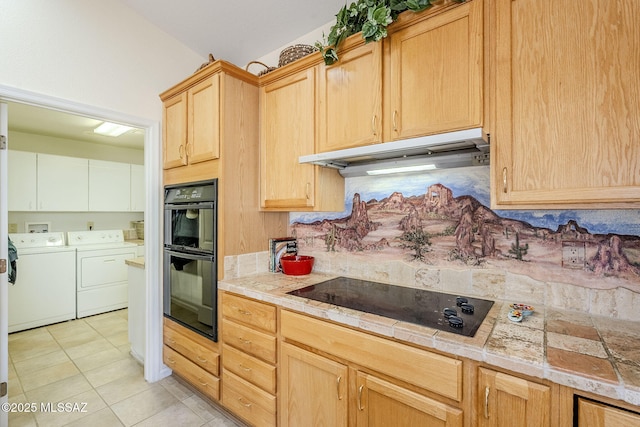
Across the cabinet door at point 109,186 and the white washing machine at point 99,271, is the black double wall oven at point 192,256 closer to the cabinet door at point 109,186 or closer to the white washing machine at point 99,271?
the white washing machine at point 99,271

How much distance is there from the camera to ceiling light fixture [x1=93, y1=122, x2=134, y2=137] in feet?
12.3

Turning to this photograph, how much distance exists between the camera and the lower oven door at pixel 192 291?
1.97m

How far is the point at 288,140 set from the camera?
1960 millimetres

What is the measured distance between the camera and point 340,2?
197 cm

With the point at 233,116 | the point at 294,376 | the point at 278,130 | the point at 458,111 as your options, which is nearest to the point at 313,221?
the point at 278,130

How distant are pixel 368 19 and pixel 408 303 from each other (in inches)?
55.7

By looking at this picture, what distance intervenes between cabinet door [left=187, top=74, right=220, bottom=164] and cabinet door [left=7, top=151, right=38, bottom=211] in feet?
10.5

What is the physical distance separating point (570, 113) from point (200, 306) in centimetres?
228

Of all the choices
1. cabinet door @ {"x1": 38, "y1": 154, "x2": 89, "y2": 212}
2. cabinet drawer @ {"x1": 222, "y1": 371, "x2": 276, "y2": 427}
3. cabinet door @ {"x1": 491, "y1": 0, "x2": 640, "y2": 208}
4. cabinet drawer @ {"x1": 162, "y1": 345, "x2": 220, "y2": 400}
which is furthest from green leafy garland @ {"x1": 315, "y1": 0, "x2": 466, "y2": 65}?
cabinet door @ {"x1": 38, "y1": 154, "x2": 89, "y2": 212}

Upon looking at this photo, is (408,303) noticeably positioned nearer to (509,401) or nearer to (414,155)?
(509,401)

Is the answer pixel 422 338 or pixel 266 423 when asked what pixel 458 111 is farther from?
pixel 266 423

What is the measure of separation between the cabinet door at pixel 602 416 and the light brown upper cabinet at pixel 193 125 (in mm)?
2047

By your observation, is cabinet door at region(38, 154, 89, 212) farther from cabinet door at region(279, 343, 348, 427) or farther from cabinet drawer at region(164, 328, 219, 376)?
cabinet door at region(279, 343, 348, 427)

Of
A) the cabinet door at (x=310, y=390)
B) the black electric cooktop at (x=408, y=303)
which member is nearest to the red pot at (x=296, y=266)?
the black electric cooktop at (x=408, y=303)
